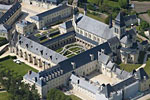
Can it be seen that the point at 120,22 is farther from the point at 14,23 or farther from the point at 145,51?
the point at 14,23

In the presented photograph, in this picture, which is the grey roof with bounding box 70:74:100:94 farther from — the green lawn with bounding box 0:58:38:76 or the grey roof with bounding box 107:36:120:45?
the grey roof with bounding box 107:36:120:45

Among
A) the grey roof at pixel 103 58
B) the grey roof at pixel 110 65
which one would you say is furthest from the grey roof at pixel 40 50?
the grey roof at pixel 110 65

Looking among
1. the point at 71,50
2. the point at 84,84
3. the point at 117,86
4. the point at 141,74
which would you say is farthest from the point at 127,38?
the point at 84,84

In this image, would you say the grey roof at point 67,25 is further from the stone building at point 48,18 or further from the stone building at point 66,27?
the stone building at point 48,18

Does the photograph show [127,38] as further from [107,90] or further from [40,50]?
[107,90]

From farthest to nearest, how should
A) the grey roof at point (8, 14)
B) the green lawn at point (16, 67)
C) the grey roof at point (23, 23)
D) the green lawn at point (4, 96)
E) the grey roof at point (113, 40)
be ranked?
1. the grey roof at point (8, 14)
2. the grey roof at point (23, 23)
3. the grey roof at point (113, 40)
4. the green lawn at point (16, 67)
5. the green lawn at point (4, 96)

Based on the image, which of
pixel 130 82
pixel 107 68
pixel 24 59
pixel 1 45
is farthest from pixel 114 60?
pixel 1 45

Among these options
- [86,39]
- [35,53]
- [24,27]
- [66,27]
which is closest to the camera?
[35,53]
